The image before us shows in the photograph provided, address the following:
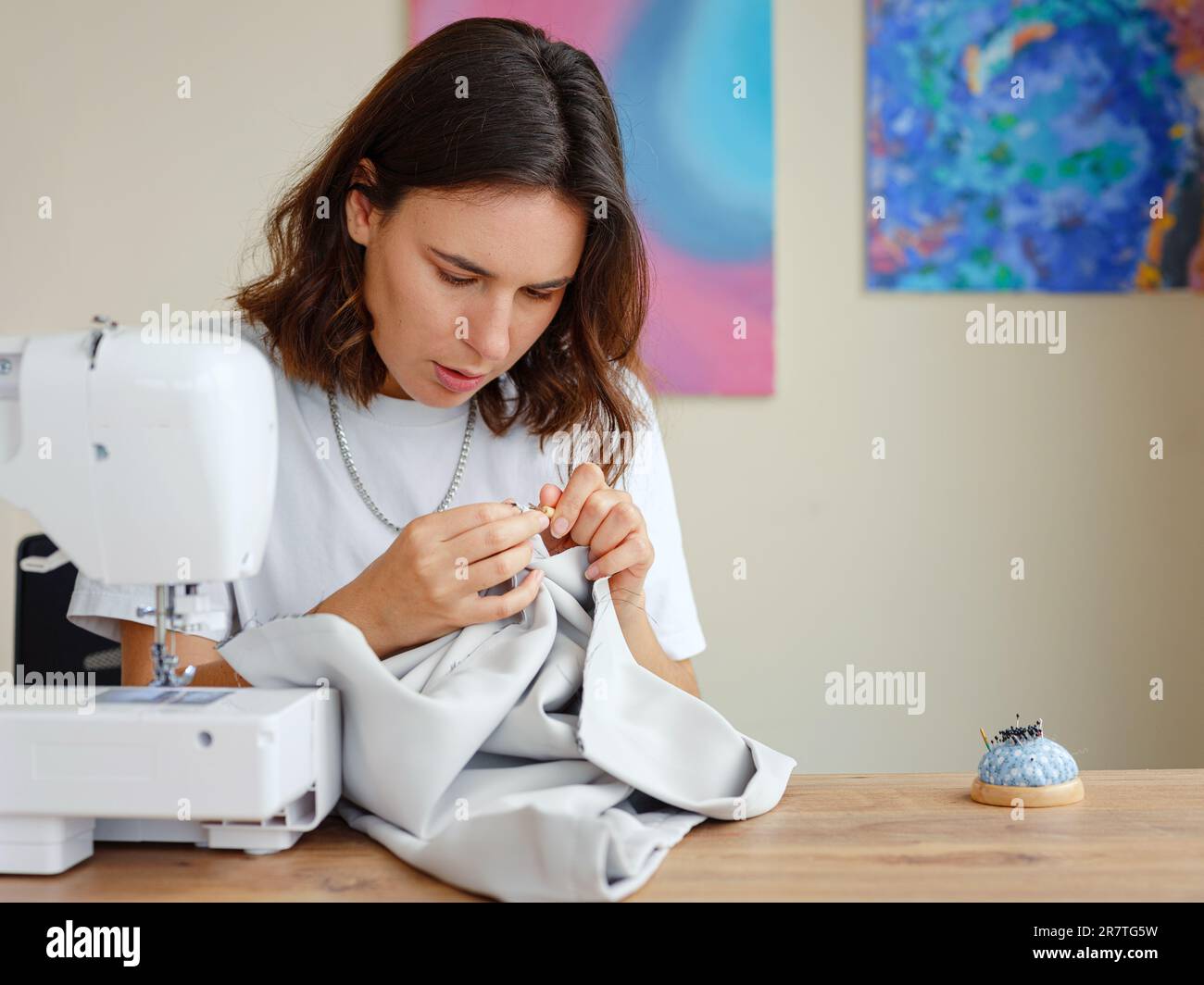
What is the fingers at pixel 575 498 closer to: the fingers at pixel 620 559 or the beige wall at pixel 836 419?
the fingers at pixel 620 559

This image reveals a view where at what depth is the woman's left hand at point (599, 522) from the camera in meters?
1.33

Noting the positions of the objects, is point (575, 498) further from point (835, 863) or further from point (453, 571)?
point (835, 863)

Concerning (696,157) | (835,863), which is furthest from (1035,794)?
(696,157)

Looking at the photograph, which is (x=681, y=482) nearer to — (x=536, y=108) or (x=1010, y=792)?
(x=536, y=108)

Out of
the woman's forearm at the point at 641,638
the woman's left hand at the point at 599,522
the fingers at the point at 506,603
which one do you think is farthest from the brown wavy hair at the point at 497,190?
the fingers at the point at 506,603

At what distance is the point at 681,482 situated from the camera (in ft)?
9.59

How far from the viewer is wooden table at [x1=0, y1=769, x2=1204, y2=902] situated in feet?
3.06

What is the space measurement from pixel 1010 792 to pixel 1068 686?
1.97m

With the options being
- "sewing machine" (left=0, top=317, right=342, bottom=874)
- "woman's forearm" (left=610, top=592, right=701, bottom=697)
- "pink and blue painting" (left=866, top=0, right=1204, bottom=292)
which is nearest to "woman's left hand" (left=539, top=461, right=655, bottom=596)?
"woman's forearm" (left=610, top=592, right=701, bottom=697)

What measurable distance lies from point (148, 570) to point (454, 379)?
2.09 feet

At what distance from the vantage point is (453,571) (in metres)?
1.25

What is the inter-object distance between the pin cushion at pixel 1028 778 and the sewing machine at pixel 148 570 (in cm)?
67

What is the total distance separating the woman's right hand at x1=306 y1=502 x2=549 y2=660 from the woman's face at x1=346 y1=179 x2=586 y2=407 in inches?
13.3

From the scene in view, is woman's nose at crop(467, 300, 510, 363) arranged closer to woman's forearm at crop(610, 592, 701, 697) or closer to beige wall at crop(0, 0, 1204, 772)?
woman's forearm at crop(610, 592, 701, 697)
